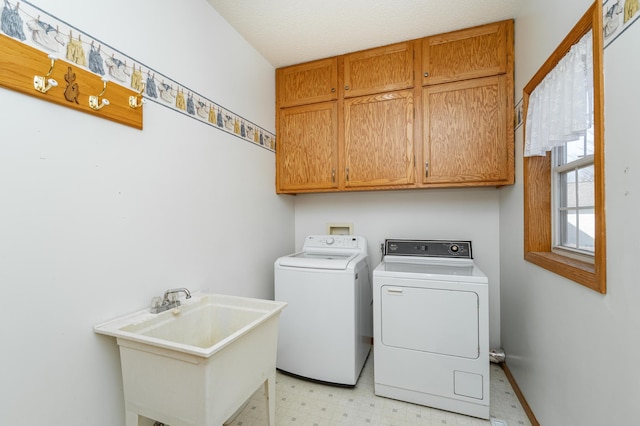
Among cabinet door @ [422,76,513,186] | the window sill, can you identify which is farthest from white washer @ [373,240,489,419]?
cabinet door @ [422,76,513,186]

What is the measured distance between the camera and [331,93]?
7.80 feet

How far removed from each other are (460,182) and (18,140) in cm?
236

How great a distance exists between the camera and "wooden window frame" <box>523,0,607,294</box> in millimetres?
961

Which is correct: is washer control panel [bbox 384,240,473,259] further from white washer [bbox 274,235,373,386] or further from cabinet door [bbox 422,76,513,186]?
cabinet door [bbox 422,76,513,186]

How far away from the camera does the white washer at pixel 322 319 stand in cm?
190

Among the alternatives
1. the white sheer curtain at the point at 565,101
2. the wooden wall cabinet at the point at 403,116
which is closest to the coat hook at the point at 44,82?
the wooden wall cabinet at the point at 403,116

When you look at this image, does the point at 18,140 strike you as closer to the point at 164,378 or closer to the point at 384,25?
the point at 164,378

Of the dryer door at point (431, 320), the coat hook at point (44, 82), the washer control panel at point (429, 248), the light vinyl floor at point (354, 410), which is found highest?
the coat hook at point (44, 82)

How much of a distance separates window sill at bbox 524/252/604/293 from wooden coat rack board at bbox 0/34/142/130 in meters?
1.99

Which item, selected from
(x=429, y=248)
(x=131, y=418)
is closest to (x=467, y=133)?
(x=429, y=248)

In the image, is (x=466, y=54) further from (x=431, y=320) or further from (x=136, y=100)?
(x=136, y=100)

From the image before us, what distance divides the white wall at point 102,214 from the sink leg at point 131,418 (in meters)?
0.10

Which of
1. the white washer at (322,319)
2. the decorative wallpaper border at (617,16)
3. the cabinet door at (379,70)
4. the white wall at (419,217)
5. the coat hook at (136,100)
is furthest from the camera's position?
the white wall at (419,217)

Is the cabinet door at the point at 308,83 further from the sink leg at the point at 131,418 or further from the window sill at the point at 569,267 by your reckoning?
the sink leg at the point at 131,418
